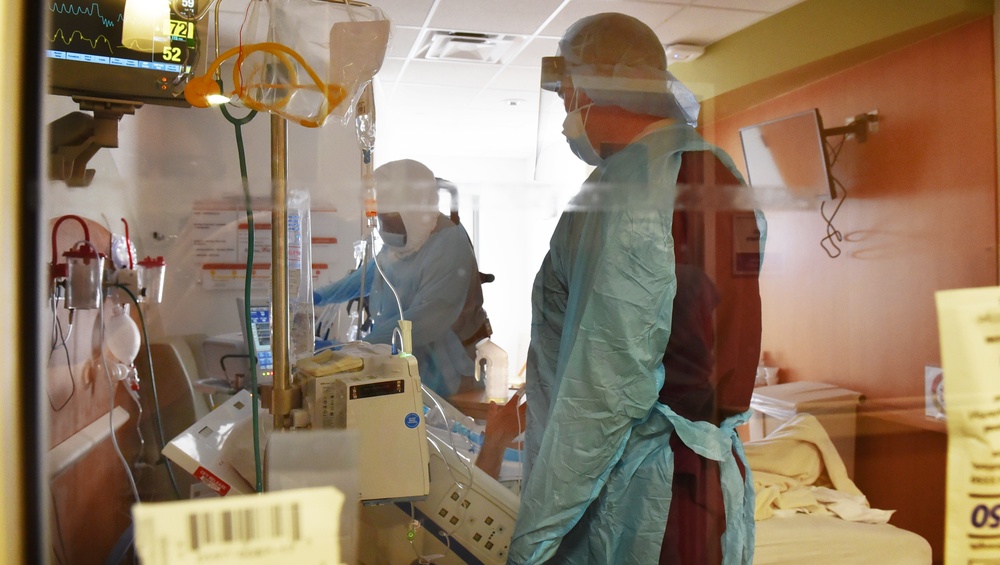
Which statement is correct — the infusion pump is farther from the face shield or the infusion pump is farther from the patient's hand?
the face shield

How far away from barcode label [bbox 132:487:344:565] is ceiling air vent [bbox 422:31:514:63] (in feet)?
4.78

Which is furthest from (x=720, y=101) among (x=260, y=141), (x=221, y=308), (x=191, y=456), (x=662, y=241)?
(x=221, y=308)

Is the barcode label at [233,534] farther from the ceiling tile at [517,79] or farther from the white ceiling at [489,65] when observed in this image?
the ceiling tile at [517,79]

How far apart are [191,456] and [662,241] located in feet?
2.47

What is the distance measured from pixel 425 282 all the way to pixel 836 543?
112 cm

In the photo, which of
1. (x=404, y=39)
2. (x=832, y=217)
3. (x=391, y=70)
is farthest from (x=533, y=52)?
(x=832, y=217)

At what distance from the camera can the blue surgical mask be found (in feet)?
3.66

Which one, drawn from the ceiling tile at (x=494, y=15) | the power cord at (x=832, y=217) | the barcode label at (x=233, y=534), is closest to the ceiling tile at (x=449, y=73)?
the ceiling tile at (x=494, y=15)

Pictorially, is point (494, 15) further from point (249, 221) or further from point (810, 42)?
point (249, 221)

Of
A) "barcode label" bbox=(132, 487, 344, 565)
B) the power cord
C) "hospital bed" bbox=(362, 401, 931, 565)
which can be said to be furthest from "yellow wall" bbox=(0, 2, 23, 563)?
the power cord

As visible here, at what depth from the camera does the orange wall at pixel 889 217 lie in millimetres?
1574

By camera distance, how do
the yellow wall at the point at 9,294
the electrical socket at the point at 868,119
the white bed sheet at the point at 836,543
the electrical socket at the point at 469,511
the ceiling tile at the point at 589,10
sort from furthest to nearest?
1. the electrical socket at the point at 868,119
2. the ceiling tile at the point at 589,10
3. the white bed sheet at the point at 836,543
4. the electrical socket at the point at 469,511
5. the yellow wall at the point at 9,294

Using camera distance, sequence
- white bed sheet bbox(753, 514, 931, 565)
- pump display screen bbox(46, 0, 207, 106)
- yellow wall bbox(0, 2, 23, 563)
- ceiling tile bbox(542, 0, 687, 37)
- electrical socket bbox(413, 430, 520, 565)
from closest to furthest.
A: yellow wall bbox(0, 2, 23, 563), pump display screen bbox(46, 0, 207, 106), electrical socket bbox(413, 430, 520, 565), white bed sheet bbox(753, 514, 931, 565), ceiling tile bbox(542, 0, 687, 37)

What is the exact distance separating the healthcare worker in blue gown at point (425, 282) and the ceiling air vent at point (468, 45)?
639 millimetres
